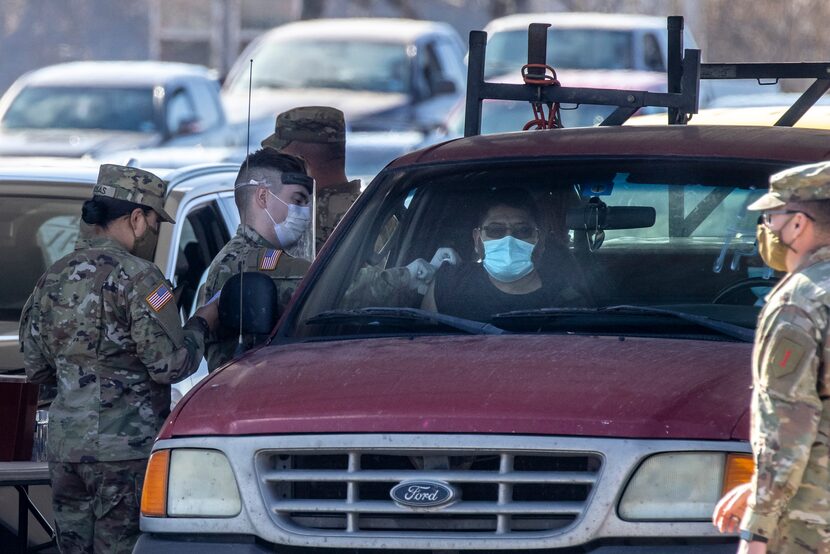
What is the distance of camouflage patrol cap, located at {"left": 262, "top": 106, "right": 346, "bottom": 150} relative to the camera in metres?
7.60

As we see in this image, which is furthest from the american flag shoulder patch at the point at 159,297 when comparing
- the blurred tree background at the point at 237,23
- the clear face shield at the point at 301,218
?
the blurred tree background at the point at 237,23

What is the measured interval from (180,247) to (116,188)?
A: 1.88m

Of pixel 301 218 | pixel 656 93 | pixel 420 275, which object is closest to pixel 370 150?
pixel 301 218

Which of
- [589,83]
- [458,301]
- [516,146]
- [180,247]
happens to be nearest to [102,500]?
[458,301]

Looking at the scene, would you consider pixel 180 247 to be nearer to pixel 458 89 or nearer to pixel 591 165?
pixel 591 165

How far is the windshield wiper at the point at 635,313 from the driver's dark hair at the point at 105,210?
132 cm

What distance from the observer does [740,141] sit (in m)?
5.22

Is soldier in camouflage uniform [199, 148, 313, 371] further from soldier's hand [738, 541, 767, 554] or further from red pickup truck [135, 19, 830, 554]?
soldier's hand [738, 541, 767, 554]

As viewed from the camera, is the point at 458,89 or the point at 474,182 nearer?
the point at 474,182

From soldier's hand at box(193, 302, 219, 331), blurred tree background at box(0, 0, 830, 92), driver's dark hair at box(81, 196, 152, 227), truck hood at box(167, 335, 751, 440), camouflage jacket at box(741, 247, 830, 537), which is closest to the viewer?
camouflage jacket at box(741, 247, 830, 537)

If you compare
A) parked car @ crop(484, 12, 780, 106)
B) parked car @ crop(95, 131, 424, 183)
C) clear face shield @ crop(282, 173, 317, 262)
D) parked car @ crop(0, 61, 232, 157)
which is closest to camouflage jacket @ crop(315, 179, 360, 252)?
clear face shield @ crop(282, 173, 317, 262)

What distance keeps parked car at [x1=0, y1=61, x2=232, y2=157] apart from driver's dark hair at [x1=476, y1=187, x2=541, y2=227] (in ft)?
38.1

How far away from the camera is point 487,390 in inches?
167

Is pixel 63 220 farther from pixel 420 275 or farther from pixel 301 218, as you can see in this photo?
pixel 420 275
